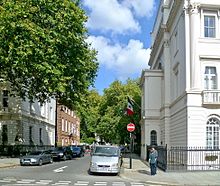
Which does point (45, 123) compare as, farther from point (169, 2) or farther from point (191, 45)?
point (191, 45)

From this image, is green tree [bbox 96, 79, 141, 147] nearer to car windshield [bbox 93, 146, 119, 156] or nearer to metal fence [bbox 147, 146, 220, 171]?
metal fence [bbox 147, 146, 220, 171]

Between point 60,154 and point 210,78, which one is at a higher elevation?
point 210,78

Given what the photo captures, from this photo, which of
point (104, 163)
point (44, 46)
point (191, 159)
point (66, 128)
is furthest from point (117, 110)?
point (104, 163)

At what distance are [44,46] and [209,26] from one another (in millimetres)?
12375

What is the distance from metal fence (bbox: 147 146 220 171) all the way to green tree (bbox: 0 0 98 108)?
1086cm

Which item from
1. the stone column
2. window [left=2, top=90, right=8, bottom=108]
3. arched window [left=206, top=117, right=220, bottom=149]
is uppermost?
the stone column

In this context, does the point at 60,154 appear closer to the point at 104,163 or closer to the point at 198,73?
the point at 198,73

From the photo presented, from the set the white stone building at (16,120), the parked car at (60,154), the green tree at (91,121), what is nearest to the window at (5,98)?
the white stone building at (16,120)

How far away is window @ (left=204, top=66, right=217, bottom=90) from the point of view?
3272 centimetres

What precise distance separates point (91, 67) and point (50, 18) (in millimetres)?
9079

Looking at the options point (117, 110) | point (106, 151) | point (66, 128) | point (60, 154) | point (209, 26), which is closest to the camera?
point (106, 151)

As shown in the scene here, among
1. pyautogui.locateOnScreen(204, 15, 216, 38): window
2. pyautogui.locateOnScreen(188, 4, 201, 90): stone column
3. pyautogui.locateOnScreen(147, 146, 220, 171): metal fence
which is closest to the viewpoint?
pyautogui.locateOnScreen(147, 146, 220, 171): metal fence

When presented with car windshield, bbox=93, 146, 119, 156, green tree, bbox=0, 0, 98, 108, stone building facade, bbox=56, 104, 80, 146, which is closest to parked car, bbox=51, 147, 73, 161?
green tree, bbox=0, 0, 98, 108

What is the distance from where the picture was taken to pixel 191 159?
29625mm
